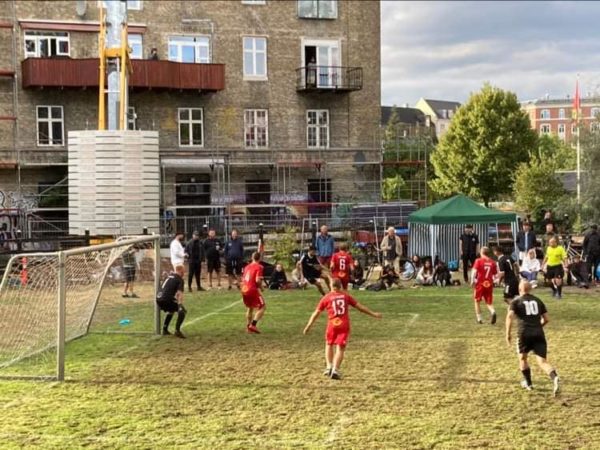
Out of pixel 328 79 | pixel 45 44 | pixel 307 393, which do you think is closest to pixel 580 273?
pixel 307 393

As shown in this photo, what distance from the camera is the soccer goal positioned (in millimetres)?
13164

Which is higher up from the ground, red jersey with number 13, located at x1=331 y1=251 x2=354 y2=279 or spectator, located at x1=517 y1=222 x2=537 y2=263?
spectator, located at x1=517 y1=222 x2=537 y2=263

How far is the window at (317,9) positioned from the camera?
43344 mm

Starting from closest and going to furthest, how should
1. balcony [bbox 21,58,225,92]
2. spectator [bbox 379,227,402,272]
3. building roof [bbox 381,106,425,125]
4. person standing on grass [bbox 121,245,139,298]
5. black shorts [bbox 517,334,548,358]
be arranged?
black shorts [bbox 517,334,548,358]
person standing on grass [bbox 121,245,139,298]
spectator [bbox 379,227,402,272]
balcony [bbox 21,58,225,92]
building roof [bbox 381,106,425,125]

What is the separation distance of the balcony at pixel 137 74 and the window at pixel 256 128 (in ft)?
8.33

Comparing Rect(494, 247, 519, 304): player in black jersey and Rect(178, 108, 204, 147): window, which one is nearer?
Rect(494, 247, 519, 304): player in black jersey

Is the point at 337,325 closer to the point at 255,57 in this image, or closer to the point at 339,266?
the point at 339,266

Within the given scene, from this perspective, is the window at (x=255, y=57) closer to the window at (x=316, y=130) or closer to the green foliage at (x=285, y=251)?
the window at (x=316, y=130)

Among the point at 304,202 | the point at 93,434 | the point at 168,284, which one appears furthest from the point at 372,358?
the point at 304,202

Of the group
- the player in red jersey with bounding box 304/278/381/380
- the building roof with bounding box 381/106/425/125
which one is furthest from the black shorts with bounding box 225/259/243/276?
the building roof with bounding box 381/106/425/125

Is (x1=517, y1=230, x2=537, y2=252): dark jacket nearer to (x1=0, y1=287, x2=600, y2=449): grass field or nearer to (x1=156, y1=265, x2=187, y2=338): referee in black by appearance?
(x1=0, y1=287, x2=600, y2=449): grass field

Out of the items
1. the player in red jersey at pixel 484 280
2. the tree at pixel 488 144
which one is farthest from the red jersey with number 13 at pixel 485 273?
the tree at pixel 488 144

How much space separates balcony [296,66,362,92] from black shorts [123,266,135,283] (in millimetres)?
23065

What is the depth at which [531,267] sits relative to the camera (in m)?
23.9
